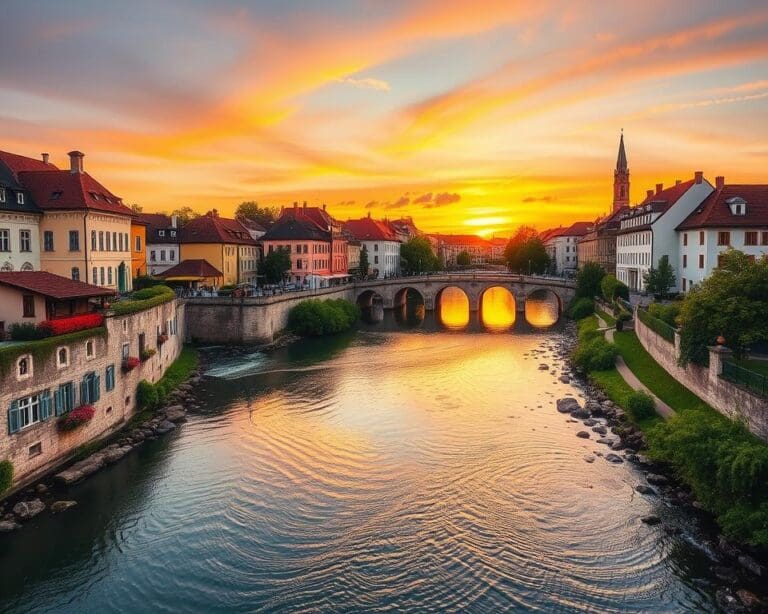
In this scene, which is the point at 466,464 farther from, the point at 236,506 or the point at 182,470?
the point at 182,470

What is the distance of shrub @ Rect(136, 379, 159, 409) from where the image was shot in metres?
31.4

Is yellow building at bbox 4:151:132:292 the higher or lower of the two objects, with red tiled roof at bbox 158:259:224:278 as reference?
higher

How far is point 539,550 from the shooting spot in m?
18.8

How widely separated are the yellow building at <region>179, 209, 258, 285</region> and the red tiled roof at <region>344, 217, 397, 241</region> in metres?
39.9

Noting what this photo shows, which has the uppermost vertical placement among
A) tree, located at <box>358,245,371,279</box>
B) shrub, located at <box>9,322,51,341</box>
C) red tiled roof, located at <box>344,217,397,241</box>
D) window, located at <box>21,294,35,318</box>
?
Answer: red tiled roof, located at <box>344,217,397,241</box>

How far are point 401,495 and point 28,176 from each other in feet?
112

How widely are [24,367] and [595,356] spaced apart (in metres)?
31.6

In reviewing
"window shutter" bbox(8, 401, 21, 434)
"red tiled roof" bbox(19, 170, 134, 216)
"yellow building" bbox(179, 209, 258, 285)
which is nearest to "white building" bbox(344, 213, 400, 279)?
"yellow building" bbox(179, 209, 258, 285)

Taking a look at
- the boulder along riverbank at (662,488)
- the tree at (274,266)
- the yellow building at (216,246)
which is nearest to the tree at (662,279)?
the boulder along riverbank at (662,488)

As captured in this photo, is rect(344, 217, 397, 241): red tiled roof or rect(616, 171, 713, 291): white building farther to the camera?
rect(344, 217, 397, 241): red tiled roof

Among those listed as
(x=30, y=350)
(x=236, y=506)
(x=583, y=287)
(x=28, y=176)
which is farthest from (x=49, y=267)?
(x=583, y=287)

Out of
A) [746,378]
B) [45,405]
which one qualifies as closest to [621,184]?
[746,378]

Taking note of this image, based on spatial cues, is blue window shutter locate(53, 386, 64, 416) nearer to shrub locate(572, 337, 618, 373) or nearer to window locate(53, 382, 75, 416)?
window locate(53, 382, 75, 416)

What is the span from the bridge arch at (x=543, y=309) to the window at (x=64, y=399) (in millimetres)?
52428
